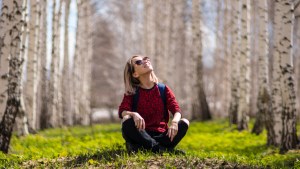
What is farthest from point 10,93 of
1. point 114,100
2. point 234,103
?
point 114,100

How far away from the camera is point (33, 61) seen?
47.3 ft

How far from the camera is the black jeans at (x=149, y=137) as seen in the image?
6527 millimetres

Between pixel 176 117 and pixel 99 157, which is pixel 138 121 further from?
pixel 99 157

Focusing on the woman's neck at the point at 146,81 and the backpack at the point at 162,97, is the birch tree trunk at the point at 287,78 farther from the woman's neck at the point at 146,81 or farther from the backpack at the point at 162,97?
the woman's neck at the point at 146,81

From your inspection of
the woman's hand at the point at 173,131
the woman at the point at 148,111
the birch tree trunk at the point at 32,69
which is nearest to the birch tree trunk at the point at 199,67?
the birch tree trunk at the point at 32,69

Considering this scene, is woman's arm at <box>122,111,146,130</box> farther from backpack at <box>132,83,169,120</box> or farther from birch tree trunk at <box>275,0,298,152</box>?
birch tree trunk at <box>275,0,298,152</box>

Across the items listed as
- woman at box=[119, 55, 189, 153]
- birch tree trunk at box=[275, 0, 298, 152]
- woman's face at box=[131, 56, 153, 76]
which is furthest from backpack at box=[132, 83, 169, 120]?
birch tree trunk at box=[275, 0, 298, 152]

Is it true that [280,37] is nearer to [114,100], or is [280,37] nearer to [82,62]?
[82,62]

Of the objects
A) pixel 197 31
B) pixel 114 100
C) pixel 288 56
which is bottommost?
pixel 114 100

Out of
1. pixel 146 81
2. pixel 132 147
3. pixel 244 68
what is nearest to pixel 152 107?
pixel 146 81

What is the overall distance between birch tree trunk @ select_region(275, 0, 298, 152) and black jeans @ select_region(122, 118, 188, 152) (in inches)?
136

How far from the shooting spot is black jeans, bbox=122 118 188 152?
6.53 metres

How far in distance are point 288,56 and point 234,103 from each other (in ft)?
22.3

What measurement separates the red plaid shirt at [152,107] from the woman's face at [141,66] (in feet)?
0.88
